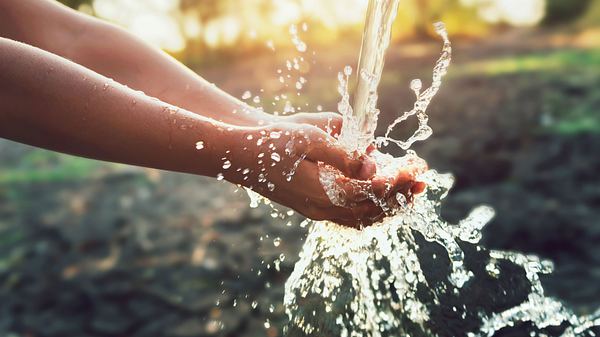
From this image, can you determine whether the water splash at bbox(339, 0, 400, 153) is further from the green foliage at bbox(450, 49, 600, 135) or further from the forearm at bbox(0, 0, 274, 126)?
the green foliage at bbox(450, 49, 600, 135)

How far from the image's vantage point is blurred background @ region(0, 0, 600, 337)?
155 inches

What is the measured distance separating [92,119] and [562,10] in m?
15.3

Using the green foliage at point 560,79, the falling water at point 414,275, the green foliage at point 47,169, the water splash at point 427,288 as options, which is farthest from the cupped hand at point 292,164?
the green foliage at point 47,169

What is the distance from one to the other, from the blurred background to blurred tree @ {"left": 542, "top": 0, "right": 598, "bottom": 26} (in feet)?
23.8

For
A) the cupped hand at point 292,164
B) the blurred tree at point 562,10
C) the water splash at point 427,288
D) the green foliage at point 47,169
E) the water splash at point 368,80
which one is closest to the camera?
the cupped hand at point 292,164

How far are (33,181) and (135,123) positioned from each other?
5041mm

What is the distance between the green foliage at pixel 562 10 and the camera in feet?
48.8

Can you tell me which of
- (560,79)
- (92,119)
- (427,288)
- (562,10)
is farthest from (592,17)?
(92,119)

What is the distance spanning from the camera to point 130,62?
195 centimetres

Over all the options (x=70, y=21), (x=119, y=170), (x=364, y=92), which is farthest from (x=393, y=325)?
(x=119, y=170)

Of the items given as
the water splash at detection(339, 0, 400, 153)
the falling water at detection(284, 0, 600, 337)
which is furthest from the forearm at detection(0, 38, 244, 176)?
the falling water at detection(284, 0, 600, 337)

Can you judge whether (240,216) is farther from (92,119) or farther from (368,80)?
(92,119)

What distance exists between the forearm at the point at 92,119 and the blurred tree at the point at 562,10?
14.8 metres

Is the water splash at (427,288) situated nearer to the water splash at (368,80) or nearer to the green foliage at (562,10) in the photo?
the water splash at (368,80)
